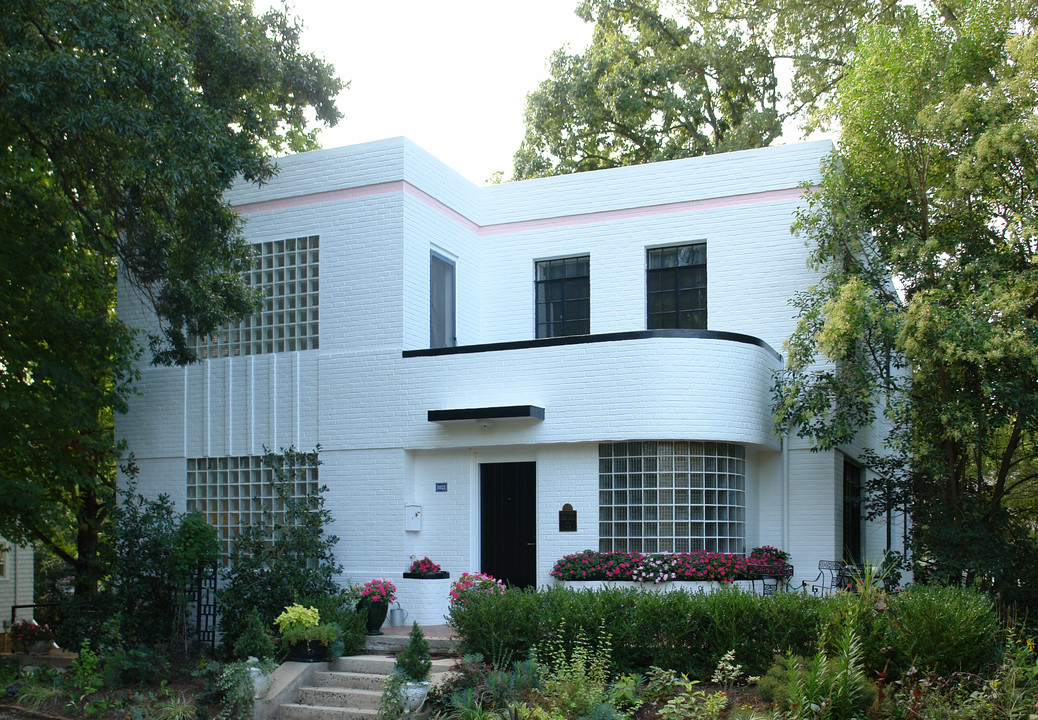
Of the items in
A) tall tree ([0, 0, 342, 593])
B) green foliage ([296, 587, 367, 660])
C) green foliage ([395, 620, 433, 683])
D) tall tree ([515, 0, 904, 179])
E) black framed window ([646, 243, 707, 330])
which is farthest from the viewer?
tall tree ([515, 0, 904, 179])

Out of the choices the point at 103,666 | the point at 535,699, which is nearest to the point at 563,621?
the point at 535,699

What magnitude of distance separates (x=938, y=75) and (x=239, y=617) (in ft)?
40.2

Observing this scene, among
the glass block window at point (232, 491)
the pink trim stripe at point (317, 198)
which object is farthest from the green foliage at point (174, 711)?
the pink trim stripe at point (317, 198)

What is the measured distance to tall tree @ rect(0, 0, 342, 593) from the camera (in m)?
11.3

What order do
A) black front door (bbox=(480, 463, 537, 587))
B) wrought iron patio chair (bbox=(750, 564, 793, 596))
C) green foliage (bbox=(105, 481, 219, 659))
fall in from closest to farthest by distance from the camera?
1. wrought iron patio chair (bbox=(750, 564, 793, 596))
2. green foliage (bbox=(105, 481, 219, 659))
3. black front door (bbox=(480, 463, 537, 587))

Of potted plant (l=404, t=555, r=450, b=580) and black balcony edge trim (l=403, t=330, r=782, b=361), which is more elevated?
black balcony edge trim (l=403, t=330, r=782, b=361)

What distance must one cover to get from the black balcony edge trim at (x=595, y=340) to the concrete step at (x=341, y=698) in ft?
17.2

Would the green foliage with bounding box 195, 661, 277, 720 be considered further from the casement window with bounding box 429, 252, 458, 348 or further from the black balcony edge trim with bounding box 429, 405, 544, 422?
the casement window with bounding box 429, 252, 458, 348

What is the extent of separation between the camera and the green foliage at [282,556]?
13172 millimetres

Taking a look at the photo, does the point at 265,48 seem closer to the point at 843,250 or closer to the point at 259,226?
the point at 259,226

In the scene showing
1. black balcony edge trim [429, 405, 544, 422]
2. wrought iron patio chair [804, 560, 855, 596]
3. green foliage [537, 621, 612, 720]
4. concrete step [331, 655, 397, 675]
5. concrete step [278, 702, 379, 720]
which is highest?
black balcony edge trim [429, 405, 544, 422]

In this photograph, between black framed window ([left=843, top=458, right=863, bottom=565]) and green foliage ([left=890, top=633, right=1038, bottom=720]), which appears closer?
green foliage ([left=890, top=633, right=1038, bottom=720])

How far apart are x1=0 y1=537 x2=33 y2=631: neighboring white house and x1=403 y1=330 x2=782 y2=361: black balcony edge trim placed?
11653mm

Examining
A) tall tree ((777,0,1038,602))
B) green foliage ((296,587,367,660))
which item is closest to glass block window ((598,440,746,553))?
tall tree ((777,0,1038,602))
